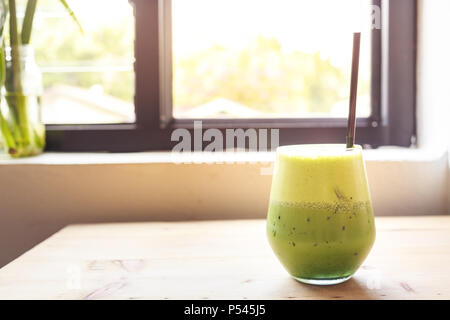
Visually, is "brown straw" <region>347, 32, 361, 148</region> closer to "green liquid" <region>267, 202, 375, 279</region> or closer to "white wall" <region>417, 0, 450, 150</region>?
"green liquid" <region>267, 202, 375, 279</region>

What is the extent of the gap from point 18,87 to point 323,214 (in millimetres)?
841

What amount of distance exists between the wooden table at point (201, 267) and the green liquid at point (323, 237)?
0.03 m

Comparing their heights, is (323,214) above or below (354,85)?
below

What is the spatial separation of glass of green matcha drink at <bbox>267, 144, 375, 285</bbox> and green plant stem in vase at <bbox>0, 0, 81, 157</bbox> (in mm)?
759

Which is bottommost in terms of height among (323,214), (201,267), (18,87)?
(201,267)

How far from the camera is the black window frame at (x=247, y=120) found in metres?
1.28

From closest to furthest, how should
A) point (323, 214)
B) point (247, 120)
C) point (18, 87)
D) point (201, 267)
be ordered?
point (323, 214) → point (201, 267) → point (18, 87) → point (247, 120)

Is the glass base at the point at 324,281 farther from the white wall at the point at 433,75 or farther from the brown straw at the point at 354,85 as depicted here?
the white wall at the point at 433,75

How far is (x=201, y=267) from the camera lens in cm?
76

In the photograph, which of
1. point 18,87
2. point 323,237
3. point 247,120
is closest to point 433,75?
point 247,120

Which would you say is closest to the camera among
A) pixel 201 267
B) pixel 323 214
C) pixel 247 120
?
pixel 323 214

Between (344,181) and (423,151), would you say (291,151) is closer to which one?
(344,181)

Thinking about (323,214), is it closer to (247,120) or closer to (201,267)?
(201,267)

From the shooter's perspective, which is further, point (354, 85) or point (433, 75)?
point (433, 75)
